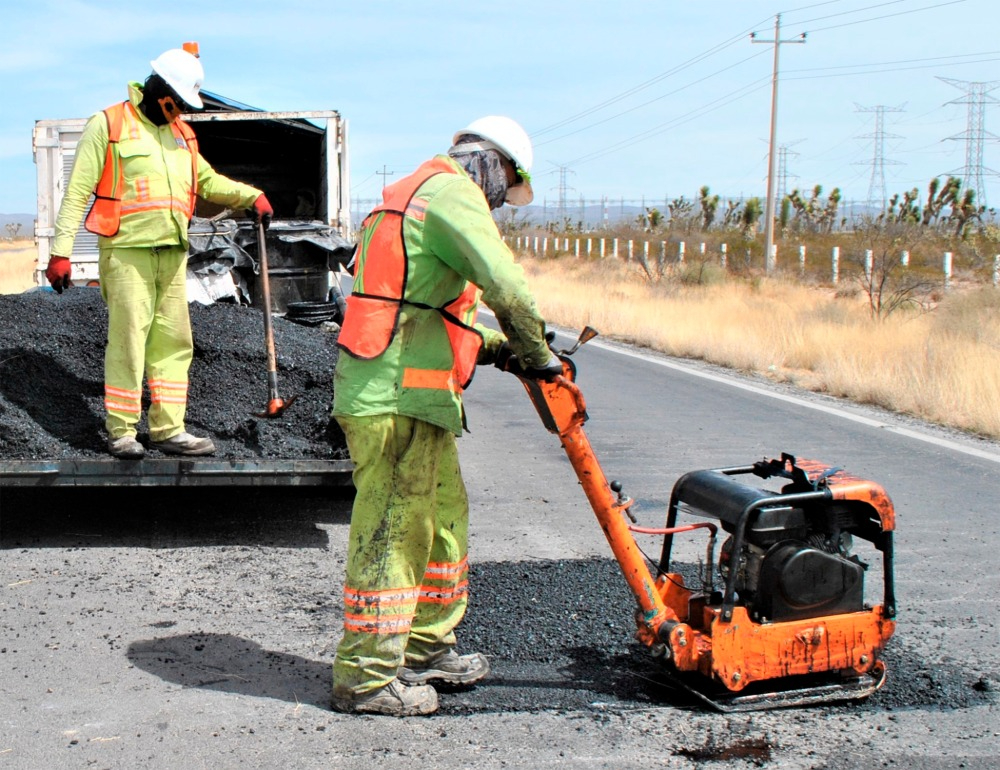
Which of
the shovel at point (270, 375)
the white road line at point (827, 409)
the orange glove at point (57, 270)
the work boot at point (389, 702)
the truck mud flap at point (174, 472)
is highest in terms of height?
the orange glove at point (57, 270)

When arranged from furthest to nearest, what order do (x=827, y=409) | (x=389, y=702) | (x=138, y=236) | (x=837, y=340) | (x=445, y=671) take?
(x=837, y=340) < (x=827, y=409) < (x=138, y=236) < (x=445, y=671) < (x=389, y=702)

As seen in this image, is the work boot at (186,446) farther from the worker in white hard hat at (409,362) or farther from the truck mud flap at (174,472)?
the worker in white hard hat at (409,362)

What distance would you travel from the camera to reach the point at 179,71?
17.5ft

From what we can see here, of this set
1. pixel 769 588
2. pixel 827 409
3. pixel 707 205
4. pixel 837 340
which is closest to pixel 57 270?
pixel 769 588

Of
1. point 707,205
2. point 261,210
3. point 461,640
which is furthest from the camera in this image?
point 707,205

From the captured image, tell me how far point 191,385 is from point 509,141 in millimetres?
3343

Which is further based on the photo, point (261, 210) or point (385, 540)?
point (261, 210)

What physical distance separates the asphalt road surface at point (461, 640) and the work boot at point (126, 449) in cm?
46

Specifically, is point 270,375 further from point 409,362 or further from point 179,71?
point 409,362

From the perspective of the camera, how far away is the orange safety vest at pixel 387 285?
11.2ft

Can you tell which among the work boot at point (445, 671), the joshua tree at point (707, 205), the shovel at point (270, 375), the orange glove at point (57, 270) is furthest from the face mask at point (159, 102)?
the joshua tree at point (707, 205)

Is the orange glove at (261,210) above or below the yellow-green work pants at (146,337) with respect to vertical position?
above

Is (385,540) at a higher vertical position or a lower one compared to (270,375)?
lower

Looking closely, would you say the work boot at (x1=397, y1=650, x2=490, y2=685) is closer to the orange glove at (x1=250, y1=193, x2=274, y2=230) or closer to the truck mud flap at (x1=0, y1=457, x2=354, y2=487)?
the truck mud flap at (x1=0, y1=457, x2=354, y2=487)
